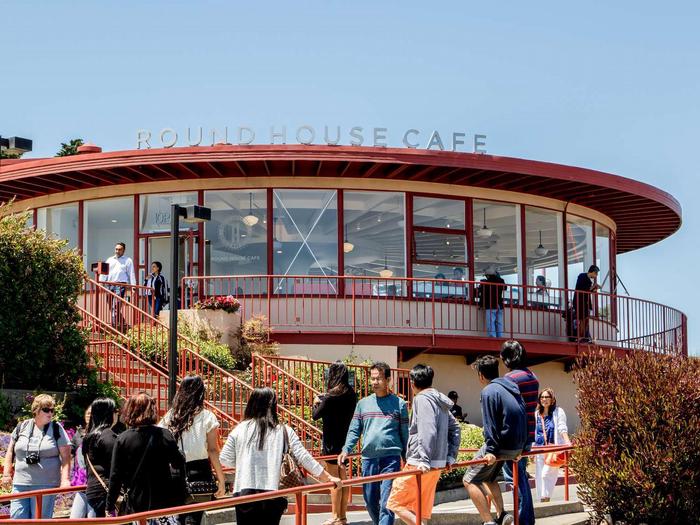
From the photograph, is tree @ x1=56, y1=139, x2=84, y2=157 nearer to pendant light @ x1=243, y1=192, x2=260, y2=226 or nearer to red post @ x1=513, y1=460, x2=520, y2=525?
pendant light @ x1=243, y1=192, x2=260, y2=226

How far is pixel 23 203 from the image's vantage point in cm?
2700

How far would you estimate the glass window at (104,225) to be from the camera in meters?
25.7

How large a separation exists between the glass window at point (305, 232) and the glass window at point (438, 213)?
175 cm

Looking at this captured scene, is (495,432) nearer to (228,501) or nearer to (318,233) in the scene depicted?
(228,501)

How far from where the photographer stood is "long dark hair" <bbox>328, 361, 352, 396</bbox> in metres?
12.5

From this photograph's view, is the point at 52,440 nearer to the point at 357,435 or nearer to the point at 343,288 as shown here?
the point at 357,435

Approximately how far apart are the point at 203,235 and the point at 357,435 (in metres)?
14.1

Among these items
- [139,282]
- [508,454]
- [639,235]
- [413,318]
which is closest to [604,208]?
A: [639,235]

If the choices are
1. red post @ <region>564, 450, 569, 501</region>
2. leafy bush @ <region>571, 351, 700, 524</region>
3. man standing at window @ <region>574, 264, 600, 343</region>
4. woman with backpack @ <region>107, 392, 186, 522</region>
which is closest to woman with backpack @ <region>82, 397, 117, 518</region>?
woman with backpack @ <region>107, 392, 186, 522</region>

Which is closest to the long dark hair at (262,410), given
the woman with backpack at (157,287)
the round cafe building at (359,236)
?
the round cafe building at (359,236)

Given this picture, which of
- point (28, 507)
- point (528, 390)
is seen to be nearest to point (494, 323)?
point (528, 390)

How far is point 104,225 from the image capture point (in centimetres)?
2592

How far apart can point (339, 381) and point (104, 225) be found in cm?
1445

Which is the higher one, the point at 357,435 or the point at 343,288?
the point at 343,288
